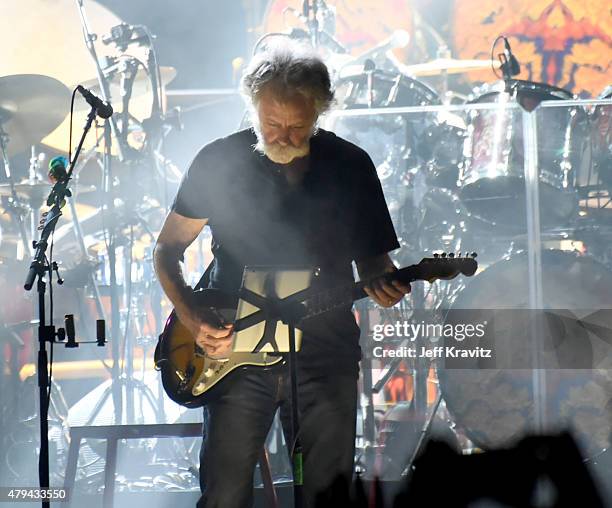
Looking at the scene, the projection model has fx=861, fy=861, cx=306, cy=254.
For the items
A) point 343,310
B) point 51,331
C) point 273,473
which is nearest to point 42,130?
point 51,331

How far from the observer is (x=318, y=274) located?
2.49 meters

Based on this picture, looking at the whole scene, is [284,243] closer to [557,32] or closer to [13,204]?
[13,204]

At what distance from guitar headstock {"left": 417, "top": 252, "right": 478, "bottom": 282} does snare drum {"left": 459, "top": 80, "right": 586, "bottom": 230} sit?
2.34 meters

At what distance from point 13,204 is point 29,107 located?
0.57 metres

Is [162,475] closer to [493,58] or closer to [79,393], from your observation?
[79,393]

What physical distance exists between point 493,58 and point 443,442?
2.26 meters

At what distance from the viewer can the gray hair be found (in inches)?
106

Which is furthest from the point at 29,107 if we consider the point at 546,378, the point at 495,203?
the point at 546,378

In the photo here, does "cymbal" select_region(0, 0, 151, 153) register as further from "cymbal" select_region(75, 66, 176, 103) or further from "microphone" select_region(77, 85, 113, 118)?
"microphone" select_region(77, 85, 113, 118)

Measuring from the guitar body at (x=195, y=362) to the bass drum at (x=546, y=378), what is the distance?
91.5 inches

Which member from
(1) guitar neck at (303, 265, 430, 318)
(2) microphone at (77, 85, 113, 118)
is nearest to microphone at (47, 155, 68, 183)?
(2) microphone at (77, 85, 113, 118)

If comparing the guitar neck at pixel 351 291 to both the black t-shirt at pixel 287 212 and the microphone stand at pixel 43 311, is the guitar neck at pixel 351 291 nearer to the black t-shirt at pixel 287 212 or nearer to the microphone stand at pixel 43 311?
the black t-shirt at pixel 287 212

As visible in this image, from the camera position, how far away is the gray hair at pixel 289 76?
8.82 ft

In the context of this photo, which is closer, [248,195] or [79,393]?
[248,195]
